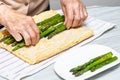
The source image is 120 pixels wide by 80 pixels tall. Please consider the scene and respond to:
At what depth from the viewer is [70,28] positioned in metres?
1.31

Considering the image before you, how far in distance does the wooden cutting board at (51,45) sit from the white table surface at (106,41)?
0.17 feet

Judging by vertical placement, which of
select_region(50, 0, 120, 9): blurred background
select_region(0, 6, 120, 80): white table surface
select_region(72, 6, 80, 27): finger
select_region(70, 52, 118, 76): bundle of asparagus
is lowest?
select_region(50, 0, 120, 9): blurred background

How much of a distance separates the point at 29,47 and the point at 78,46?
199 millimetres

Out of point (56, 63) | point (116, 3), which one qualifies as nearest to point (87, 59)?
point (56, 63)

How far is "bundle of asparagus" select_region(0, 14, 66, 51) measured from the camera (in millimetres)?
1211

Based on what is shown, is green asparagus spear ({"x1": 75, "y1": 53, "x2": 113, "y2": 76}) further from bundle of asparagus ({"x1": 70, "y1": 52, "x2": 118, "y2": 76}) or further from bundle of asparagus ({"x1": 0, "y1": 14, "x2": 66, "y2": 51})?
bundle of asparagus ({"x1": 0, "y1": 14, "x2": 66, "y2": 51})

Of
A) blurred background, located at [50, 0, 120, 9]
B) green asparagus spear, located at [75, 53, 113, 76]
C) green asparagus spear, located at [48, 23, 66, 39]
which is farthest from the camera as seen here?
blurred background, located at [50, 0, 120, 9]

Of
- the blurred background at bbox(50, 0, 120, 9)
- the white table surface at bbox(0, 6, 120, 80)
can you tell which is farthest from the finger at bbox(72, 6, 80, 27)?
the blurred background at bbox(50, 0, 120, 9)

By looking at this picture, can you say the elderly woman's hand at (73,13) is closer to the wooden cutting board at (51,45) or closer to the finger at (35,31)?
the wooden cutting board at (51,45)

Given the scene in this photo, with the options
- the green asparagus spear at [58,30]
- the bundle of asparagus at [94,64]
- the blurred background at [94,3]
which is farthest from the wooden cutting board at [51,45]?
the blurred background at [94,3]

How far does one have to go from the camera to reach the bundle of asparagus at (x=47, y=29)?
1211mm

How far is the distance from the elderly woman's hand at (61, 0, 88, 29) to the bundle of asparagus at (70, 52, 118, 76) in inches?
10.9

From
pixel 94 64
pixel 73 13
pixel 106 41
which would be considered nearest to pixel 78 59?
pixel 94 64

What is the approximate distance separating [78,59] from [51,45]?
13cm
